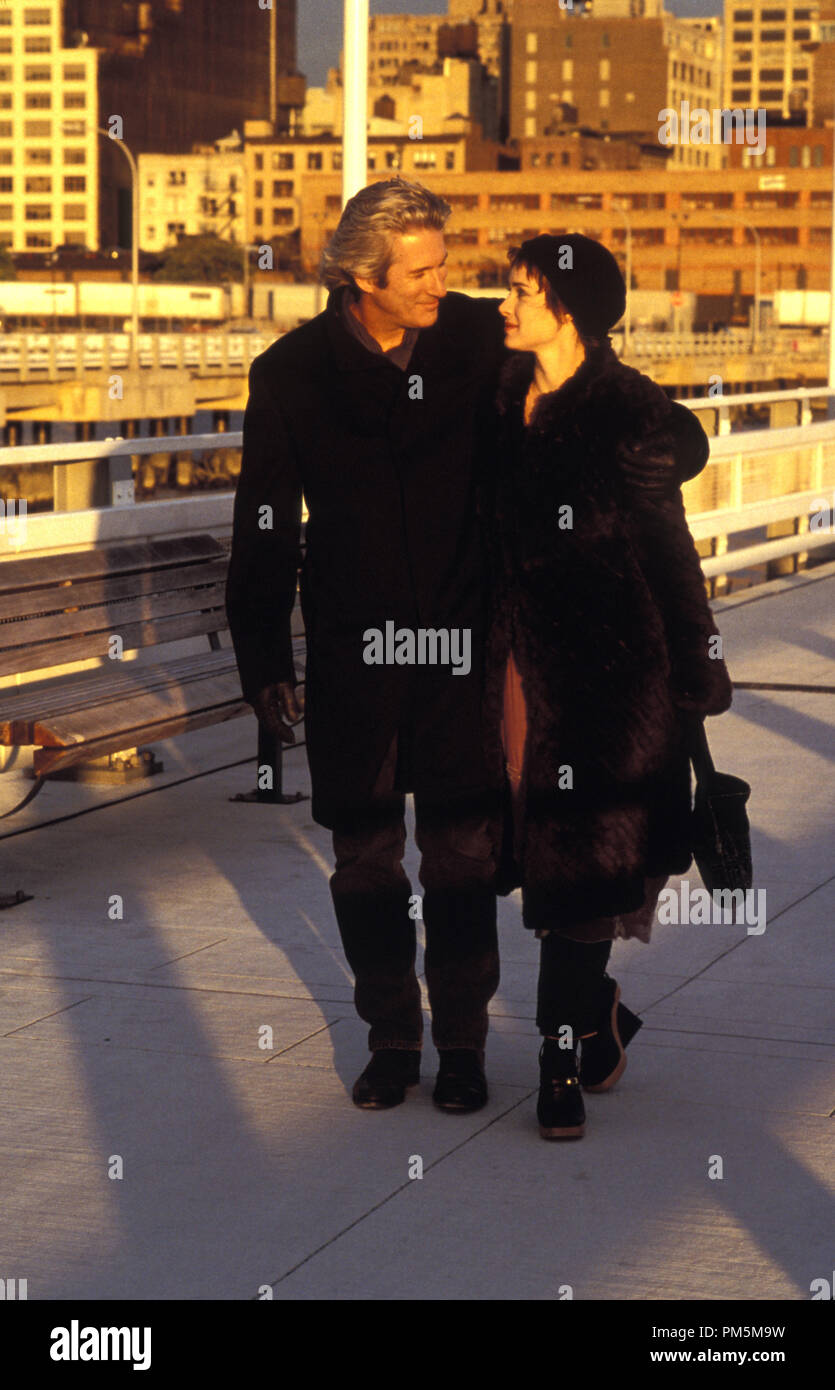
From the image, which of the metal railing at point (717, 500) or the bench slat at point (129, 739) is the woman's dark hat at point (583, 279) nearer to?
the bench slat at point (129, 739)

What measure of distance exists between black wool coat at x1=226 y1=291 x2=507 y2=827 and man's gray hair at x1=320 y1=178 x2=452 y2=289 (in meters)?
0.10

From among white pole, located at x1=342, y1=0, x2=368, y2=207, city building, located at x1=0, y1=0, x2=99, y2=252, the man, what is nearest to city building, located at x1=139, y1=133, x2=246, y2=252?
city building, located at x1=0, y1=0, x2=99, y2=252

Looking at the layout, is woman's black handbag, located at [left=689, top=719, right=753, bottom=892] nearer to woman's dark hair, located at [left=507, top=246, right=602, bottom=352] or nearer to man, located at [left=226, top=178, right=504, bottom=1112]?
man, located at [left=226, top=178, right=504, bottom=1112]

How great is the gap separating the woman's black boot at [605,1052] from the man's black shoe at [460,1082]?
0.69ft

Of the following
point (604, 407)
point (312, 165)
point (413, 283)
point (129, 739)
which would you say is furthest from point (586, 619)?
point (312, 165)

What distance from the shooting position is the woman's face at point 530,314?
404 cm

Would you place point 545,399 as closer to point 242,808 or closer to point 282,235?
point 242,808

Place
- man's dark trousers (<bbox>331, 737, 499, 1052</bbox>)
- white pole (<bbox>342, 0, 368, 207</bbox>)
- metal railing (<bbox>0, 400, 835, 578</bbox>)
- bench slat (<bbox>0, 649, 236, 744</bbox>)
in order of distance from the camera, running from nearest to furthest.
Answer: man's dark trousers (<bbox>331, 737, 499, 1052</bbox>) < bench slat (<bbox>0, 649, 236, 744</bbox>) < metal railing (<bbox>0, 400, 835, 578</bbox>) < white pole (<bbox>342, 0, 368, 207</bbox>)

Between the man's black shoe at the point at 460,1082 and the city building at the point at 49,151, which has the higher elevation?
the city building at the point at 49,151

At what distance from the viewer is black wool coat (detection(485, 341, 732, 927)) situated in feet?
13.2

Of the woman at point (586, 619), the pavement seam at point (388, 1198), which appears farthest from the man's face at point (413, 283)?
the pavement seam at point (388, 1198)

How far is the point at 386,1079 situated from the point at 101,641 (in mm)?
2707

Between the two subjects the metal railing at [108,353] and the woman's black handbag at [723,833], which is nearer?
the woman's black handbag at [723,833]

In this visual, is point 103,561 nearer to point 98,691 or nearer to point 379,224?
point 98,691
